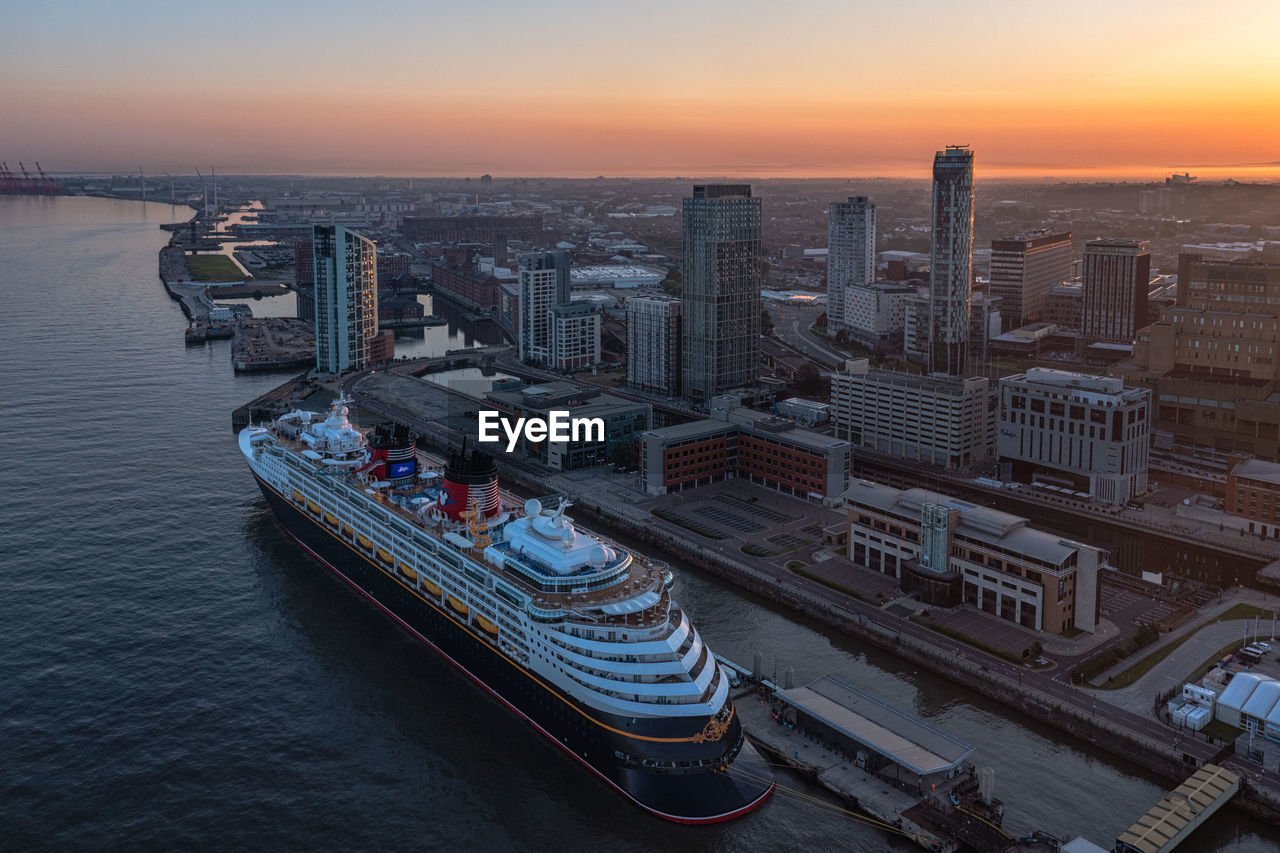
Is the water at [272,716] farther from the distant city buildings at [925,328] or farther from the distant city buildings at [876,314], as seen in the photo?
the distant city buildings at [876,314]

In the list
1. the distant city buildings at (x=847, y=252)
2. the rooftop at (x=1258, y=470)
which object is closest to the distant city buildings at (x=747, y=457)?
the rooftop at (x=1258, y=470)

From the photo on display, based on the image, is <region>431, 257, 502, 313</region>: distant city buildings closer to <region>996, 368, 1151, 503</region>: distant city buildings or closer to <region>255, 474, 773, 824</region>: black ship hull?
<region>996, 368, 1151, 503</region>: distant city buildings

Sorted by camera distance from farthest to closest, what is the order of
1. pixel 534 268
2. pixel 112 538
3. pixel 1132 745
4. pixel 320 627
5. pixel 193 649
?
pixel 534 268 < pixel 112 538 < pixel 320 627 < pixel 193 649 < pixel 1132 745

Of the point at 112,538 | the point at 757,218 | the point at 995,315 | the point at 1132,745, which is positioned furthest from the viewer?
the point at 995,315

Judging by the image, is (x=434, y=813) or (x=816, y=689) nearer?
(x=434, y=813)

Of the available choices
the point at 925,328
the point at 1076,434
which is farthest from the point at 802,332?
the point at 1076,434

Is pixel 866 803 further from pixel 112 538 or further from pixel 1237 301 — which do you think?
pixel 1237 301

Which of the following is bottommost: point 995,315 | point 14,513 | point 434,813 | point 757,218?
point 434,813

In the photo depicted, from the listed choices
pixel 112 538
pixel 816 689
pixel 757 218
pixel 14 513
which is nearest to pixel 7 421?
pixel 14 513
